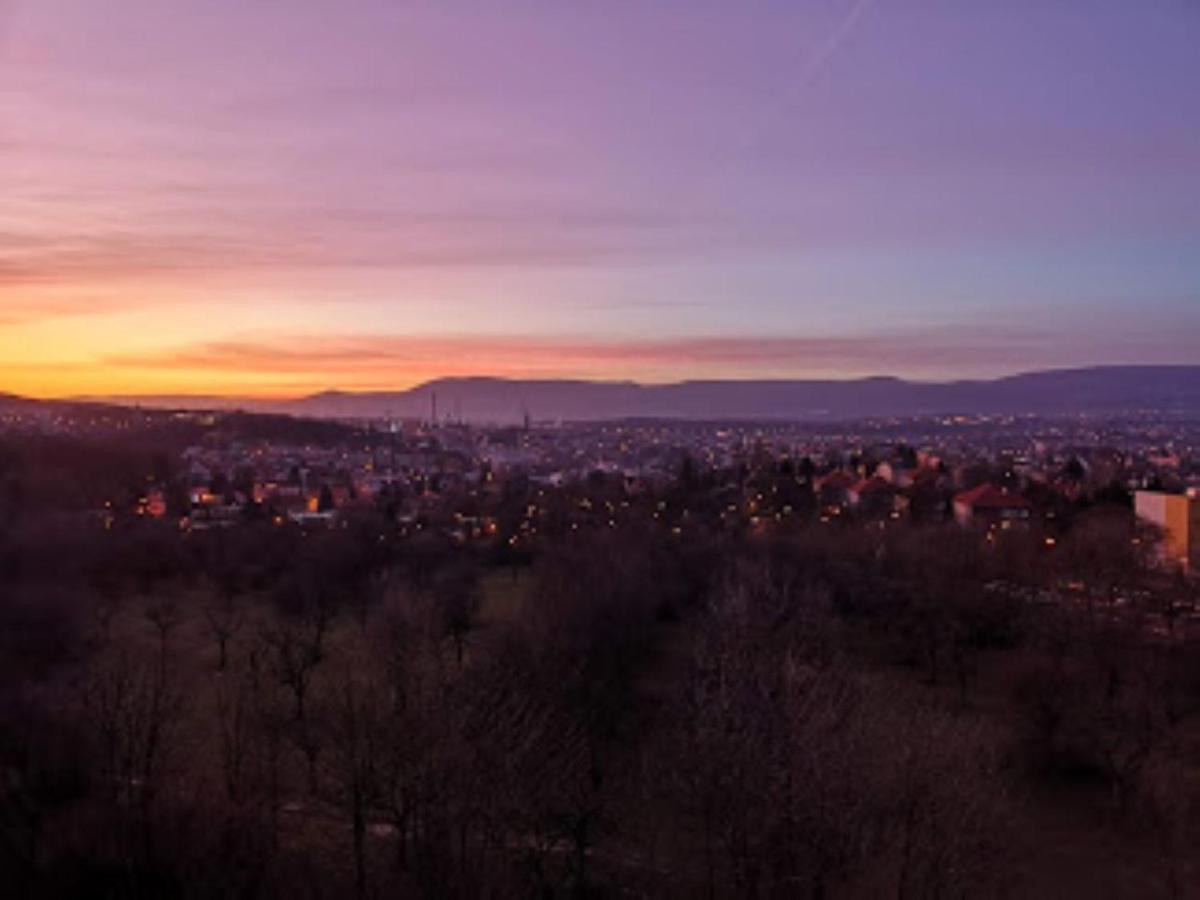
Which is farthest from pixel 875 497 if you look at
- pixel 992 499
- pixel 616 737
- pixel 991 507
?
pixel 616 737

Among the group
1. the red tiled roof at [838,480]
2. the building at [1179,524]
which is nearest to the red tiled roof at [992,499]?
the building at [1179,524]

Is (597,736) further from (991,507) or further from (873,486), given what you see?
(873,486)

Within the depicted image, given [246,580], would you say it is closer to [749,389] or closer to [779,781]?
[779,781]

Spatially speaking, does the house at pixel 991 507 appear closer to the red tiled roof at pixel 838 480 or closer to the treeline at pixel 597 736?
the red tiled roof at pixel 838 480

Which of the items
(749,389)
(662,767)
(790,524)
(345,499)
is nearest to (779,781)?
(662,767)

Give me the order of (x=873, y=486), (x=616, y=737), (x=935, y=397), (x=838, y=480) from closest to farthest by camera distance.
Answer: (x=616, y=737)
(x=873, y=486)
(x=838, y=480)
(x=935, y=397)

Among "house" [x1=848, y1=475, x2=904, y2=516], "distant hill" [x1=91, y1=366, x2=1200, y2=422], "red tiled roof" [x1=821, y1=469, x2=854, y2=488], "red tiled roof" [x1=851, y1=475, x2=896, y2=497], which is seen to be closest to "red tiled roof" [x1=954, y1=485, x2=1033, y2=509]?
"house" [x1=848, y1=475, x2=904, y2=516]

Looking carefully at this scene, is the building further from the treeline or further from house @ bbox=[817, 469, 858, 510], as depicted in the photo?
house @ bbox=[817, 469, 858, 510]
